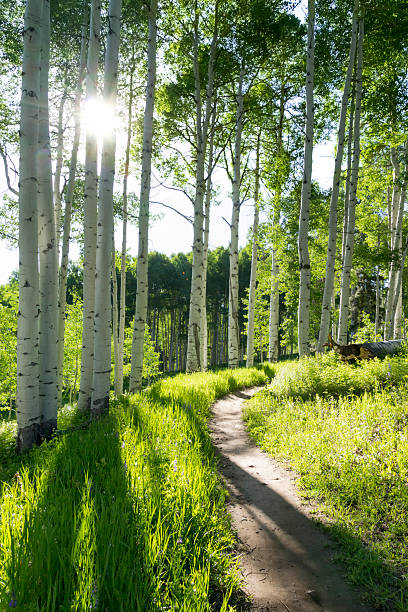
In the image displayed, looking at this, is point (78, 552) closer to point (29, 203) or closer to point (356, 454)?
point (356, 454)

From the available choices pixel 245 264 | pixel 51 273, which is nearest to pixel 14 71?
pixel 51 273

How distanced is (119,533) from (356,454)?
3156 mm

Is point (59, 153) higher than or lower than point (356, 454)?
higher

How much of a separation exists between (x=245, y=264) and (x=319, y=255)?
29.3 m

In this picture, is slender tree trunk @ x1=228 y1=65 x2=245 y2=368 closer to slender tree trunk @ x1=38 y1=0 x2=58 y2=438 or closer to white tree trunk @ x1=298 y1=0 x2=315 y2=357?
white tree trunk @ x1=298 y1=0 x2=315 y2=357

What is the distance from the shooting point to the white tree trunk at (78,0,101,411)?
6.63 metres

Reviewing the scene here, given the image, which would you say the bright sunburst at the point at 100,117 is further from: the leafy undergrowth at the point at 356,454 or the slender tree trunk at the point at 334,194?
the slender tree trunk at the point at 334,194

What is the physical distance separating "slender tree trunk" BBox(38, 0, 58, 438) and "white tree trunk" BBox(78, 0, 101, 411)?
1.51 m

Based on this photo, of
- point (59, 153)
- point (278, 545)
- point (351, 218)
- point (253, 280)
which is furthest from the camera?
point (253, 280)

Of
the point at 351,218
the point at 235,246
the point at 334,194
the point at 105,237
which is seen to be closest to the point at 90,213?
the point at 105,237

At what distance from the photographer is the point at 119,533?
87.1 inches

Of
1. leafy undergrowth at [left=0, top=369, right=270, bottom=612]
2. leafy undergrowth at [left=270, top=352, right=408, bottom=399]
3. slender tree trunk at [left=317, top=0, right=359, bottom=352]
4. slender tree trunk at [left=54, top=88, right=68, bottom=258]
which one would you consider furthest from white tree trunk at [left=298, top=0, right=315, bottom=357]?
slender tree trunk at [left=54, top=88, right=68, bottom=258]

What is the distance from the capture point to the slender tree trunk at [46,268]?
5258 millimetres

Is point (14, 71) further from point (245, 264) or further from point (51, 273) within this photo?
point (245, 264)
